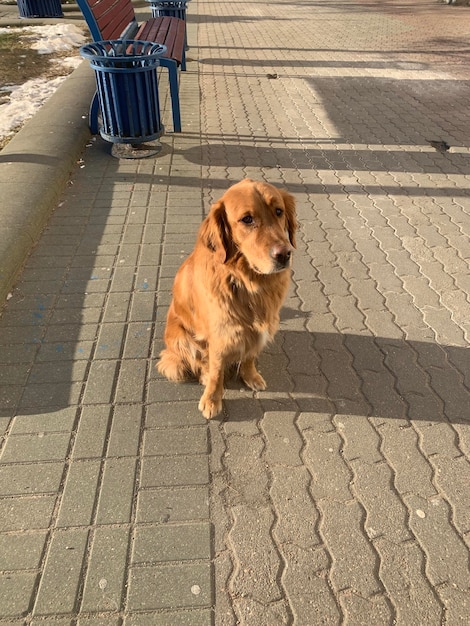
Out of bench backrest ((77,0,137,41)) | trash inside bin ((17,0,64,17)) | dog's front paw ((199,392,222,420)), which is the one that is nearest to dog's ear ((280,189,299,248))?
dog's front paw ((199,392,222,420))

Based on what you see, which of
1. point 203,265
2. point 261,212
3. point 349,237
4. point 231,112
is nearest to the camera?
point 261,212

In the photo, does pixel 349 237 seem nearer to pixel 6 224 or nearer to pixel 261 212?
pixel 261 212

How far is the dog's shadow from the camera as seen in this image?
2637mm

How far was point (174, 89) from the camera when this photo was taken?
5867mm

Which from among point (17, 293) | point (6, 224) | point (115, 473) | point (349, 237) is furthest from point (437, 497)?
point (6, 224)

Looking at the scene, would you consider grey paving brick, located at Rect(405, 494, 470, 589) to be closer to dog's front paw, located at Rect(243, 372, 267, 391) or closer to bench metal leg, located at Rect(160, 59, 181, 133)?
dog's front paw, located at Rect(243, 372, 267, 391)

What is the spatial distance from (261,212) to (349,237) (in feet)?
7.85

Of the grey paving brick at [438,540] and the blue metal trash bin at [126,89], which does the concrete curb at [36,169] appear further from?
the grey paving brick at [438,540]

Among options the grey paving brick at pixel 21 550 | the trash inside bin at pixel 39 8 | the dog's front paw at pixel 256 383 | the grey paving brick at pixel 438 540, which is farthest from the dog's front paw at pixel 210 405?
the trash inside bin at pixel 39 8

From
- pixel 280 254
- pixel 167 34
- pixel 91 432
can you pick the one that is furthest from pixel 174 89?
pixel 91 432

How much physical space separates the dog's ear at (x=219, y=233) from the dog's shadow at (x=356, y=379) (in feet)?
3.06

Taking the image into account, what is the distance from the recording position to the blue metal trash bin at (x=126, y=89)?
193 inches

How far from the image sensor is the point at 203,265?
2.33 m

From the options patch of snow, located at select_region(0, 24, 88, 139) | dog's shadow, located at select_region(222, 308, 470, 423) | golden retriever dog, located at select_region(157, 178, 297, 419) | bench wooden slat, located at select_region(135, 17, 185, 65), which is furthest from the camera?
patch of snow, located at select_region(0, 24, 88, 139)
